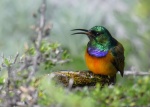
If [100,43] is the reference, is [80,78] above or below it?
below

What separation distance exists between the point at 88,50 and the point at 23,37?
5.74m

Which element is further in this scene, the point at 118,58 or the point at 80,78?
the point at 118,58

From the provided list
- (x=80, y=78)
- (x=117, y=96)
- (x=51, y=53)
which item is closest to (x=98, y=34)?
(x=80, y=78)

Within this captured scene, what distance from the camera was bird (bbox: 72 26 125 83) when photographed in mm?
6012

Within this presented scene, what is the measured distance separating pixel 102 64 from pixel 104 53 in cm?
12

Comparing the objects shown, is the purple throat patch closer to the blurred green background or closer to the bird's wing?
the bird's wing

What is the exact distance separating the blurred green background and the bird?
5.33m

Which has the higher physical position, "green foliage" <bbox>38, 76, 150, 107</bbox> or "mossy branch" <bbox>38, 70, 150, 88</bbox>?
"mossy branch" <bbox>38, 70, 150, 88</bbox>

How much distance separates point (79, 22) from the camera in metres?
12.0

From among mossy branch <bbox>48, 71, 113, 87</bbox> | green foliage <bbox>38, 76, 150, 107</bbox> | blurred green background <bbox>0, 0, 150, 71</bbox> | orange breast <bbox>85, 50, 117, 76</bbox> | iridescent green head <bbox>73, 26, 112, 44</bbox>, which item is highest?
blurred green background <bbox>0, 0, 150, 71</bbox>

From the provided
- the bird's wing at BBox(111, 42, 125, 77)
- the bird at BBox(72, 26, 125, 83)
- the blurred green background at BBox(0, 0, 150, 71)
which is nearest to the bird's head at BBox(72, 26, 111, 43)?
the bird at BBox(72, 26, 125, 83)

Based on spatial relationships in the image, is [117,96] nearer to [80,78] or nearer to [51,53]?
[51,53]

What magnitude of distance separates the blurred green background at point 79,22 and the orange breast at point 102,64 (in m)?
5.37

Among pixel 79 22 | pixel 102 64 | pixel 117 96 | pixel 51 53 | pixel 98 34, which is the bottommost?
pixel 117 96
